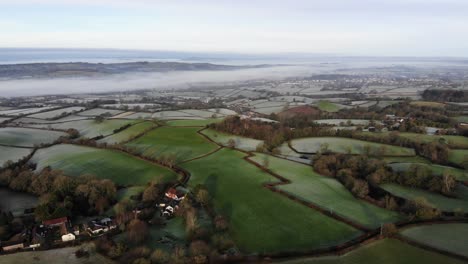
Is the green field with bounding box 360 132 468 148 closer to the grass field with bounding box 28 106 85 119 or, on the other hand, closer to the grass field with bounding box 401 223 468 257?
the grass field with bounding box 401 223 468 257

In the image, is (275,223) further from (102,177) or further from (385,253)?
(102,177)

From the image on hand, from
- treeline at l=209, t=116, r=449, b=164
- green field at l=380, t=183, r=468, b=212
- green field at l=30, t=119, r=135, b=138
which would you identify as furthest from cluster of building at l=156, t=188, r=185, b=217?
green field at l=30, t=119, r=135, b=138

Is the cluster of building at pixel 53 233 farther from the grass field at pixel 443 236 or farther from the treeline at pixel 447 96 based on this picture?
the treeline at pixel 447 96

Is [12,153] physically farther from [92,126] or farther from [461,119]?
[461,119]

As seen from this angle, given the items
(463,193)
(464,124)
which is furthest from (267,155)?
(464,124)

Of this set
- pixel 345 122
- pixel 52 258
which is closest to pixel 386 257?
pixel 52 258

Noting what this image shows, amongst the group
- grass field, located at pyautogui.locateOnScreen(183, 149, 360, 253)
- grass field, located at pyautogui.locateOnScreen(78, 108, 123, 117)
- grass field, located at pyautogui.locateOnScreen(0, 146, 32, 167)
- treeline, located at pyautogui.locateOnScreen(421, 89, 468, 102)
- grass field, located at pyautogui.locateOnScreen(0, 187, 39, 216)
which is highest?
treeline, located at pyautogui.locateOnScreen(421, 89, 468, 102)

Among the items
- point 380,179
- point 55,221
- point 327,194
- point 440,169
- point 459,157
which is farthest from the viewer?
point 459,157
